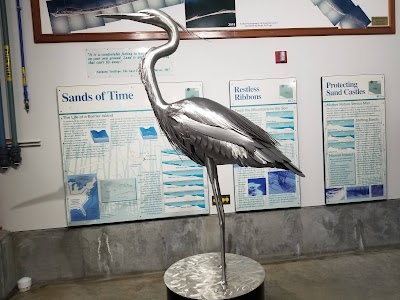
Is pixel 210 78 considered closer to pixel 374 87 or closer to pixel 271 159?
pixel 271 159

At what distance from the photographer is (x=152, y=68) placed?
1896mm

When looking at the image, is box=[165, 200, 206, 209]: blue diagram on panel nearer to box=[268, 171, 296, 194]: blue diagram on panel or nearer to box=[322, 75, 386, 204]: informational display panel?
box=[268, 171, 296, 194]: blue diagram on panel

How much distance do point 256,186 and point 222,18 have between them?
1351mm

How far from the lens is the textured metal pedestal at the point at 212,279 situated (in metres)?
1.72

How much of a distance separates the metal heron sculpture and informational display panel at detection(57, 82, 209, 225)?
2.78ft

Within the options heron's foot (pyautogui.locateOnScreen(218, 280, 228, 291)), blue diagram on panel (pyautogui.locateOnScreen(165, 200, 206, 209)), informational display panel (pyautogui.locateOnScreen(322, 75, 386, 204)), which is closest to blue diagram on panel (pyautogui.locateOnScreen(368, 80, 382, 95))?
informational display panel (pyautogui.locateOnScreen(322, 75, 386, 204))

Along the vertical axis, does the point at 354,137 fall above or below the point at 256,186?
above

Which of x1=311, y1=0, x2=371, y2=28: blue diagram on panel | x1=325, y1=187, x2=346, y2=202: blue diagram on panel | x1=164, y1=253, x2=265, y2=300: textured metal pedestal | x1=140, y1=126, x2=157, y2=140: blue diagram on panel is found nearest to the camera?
x1=164, y1=253, x2=265, y2=300: textured metal pedestal

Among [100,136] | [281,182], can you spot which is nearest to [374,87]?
[281,182]

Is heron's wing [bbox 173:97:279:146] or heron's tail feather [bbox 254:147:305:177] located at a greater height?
heron's wing [bbox 173:97:279:146]

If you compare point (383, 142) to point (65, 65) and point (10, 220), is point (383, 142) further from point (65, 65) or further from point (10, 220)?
point (10, 220)

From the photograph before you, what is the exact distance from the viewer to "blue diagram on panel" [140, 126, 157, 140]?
271 cm

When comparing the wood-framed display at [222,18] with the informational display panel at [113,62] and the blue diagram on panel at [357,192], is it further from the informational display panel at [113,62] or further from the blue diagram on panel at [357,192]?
the blue diagram on panel at [357,192]

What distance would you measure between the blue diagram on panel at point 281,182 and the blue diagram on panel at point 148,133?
982 millimetres
